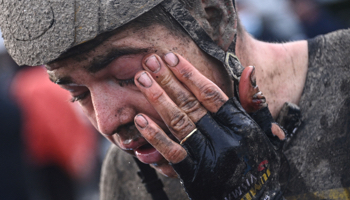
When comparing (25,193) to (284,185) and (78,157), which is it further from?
(284,185)

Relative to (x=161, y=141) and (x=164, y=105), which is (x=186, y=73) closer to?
(x=164, y=105)

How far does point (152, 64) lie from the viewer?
4.54 feet

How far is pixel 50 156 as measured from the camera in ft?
12.2

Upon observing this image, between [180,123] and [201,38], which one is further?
[201,38]

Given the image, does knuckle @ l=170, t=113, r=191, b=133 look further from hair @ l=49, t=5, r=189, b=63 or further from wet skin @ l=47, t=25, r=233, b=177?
hair @ l=49, t=5, r=189, b=63

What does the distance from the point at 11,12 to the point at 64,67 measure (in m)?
0.31

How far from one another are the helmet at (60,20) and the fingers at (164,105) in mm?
242

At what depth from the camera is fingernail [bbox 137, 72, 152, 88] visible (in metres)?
1.37

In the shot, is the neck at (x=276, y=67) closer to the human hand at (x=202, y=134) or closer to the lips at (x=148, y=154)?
the human hand at (x=202, y=134)

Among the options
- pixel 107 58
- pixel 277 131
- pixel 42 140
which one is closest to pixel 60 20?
pixel 107 58

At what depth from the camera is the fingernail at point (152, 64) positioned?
1385mm

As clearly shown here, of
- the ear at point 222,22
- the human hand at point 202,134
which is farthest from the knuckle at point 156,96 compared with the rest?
the ear at point 222,22

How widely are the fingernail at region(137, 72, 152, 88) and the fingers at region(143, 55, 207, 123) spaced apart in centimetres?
3

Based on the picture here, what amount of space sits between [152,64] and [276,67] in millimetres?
849
